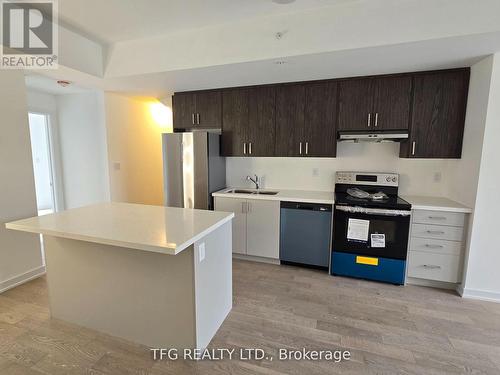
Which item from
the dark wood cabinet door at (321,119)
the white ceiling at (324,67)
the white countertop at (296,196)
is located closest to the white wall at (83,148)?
the white ceiling at (324,67)

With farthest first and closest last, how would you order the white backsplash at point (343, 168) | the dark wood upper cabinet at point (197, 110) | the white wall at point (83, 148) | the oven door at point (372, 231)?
the white wall at point (83, 148)
the dark wood upper cabinet at point (197, 110)
the white backsplash at point (343, 168)
the oven door at point (372, 231)

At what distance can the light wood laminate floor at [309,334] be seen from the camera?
1.69m

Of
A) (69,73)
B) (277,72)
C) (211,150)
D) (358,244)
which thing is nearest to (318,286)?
(358,244)

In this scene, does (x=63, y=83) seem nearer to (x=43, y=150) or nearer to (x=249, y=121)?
(x=43, y=150)

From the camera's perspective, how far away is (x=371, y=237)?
276 centimetres

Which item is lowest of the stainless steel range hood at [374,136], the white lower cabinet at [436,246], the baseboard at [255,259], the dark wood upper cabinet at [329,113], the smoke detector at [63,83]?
the baseboard at [255,259]

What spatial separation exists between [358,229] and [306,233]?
59 centimetres

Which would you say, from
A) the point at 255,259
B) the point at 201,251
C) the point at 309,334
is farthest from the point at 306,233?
the point at 201,251

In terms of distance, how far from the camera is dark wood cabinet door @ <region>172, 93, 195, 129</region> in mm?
3600

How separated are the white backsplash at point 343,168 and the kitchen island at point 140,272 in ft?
5.62

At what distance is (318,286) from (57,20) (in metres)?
3.66

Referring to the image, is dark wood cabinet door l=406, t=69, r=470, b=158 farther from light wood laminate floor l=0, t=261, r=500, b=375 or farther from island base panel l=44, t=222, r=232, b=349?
island base panel l=44, t=222, r=232, b=349

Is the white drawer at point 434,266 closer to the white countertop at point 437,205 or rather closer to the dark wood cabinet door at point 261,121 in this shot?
the white countertop at point 437,205

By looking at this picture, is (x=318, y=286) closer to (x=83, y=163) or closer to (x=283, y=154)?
(x=283, y=154)
